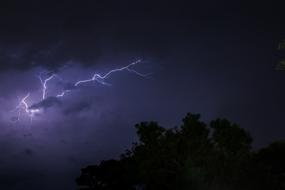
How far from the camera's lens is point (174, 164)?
4409 cm

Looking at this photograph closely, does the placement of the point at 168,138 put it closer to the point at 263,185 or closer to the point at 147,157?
the point at 147,157

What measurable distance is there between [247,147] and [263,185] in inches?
444

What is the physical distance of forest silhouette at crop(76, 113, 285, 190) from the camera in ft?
131

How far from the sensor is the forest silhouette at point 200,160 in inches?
1566

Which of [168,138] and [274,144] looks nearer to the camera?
[168,138]

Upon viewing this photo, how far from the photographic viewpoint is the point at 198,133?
4938cm

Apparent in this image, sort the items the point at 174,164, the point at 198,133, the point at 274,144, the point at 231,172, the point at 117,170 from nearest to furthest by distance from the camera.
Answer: the point at 231,172 < the point at 174,164 < the point at 198,133 < the point at 274,144 < the point at 117,170

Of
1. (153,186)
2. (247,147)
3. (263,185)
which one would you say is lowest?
(263,185)

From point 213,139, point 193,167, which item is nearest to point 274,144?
point 213,139

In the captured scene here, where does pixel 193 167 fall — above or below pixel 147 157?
below

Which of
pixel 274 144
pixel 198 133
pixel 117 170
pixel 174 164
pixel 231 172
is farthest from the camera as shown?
pixel 117 170

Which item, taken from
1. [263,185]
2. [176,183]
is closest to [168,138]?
[176,183]

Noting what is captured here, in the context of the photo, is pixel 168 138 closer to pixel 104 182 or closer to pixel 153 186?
pixel 153 186

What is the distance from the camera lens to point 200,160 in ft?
139
